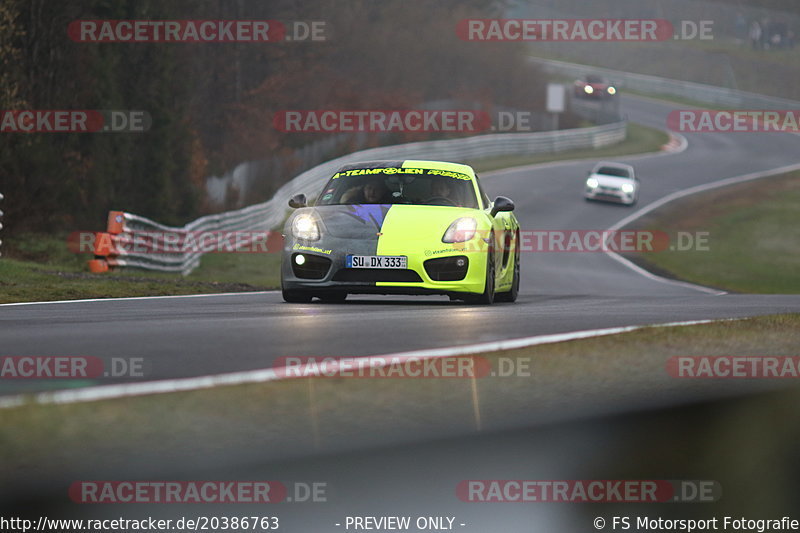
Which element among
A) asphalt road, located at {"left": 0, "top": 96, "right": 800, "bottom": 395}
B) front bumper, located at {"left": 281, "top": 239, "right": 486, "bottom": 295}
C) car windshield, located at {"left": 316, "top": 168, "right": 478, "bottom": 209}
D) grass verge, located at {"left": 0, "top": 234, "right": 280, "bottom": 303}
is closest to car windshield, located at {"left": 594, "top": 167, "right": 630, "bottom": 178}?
grass verge, located at {"left": 0, "top": 234, "right": 280, "bottom": 303}

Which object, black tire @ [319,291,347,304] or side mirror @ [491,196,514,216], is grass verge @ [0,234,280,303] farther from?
side mirror @ [491,196,514,216]

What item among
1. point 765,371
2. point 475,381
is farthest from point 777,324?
point 475,381

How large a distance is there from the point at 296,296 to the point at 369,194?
4.47ft

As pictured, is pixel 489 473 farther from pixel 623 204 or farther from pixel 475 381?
pixel 623 204

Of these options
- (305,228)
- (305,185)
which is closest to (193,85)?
(305,185)

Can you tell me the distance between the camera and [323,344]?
6875 mm

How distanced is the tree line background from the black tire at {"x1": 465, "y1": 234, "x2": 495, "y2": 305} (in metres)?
12.3

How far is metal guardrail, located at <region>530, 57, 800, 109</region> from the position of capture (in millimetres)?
84938

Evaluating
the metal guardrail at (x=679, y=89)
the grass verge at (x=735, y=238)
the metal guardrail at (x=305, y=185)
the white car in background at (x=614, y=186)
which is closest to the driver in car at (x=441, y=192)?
the metal guardrail at (x=305, y=185)

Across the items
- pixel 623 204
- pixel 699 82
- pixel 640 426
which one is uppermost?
pixel 699 82

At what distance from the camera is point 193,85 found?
4509 cm

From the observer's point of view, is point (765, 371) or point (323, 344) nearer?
point (765, 371)

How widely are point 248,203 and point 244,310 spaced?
29871 millimetres

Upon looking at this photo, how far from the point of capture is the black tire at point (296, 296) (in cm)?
1167
